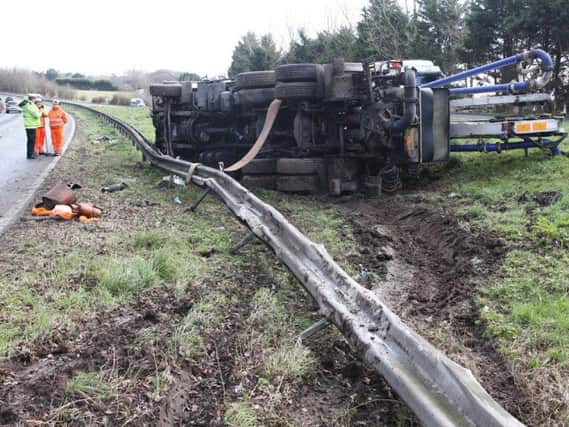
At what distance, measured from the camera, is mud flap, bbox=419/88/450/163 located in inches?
323

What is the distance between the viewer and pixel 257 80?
30.5 ft

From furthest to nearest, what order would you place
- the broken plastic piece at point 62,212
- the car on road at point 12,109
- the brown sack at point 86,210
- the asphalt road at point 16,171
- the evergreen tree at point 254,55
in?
the evergreen tree at point 254,55
the car on road at point 12,109
the asphalt road at point 16,171
the brown sack at point 86,210
the broken plastic piece at point 62,212

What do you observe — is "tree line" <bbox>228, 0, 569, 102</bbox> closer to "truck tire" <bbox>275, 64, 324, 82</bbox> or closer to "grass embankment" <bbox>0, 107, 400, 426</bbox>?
"truck tire" <bbox>275, 64, 324, 82</bbox>

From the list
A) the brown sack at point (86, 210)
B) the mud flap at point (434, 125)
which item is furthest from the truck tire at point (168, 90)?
the brown sack at point (86, 210)

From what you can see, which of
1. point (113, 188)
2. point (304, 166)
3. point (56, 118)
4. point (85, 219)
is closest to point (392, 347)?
point (85, 219)

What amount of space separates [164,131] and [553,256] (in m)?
8.92

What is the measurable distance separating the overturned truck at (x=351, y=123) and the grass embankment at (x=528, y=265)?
28.4 inches

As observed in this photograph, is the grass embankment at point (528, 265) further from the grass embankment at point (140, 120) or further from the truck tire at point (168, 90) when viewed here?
the grass embankment at point (140, 120)

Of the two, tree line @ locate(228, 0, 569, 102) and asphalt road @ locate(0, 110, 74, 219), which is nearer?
asphalt road @ locate(0, 110, 74, 219)

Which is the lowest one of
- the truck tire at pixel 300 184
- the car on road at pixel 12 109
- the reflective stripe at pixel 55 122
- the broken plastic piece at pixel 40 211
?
the broken plastic piece at pixel 40 211

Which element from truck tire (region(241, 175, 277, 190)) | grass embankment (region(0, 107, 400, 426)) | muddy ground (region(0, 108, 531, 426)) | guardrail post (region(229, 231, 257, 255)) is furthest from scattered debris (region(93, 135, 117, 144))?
guardrail post (region(229, 231, 257, 255))

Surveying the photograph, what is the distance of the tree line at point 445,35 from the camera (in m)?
22.1

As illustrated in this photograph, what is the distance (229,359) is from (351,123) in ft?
20.2

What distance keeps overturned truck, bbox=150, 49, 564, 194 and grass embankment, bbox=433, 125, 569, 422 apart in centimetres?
72
